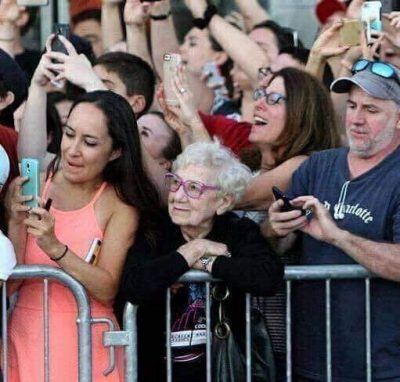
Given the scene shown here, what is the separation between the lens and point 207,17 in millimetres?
8578

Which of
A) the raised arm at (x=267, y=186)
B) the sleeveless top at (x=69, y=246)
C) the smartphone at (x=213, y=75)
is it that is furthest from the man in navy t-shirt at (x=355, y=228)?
the smartphone at (x=213, y=75)

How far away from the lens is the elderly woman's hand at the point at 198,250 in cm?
584

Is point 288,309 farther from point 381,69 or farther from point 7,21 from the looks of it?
point 7,21

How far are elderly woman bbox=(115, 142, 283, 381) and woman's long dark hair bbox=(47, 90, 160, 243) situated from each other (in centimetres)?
9

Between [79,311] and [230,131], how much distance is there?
2.05 metres

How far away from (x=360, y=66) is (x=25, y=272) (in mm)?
1722

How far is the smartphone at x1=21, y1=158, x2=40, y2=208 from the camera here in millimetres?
5723

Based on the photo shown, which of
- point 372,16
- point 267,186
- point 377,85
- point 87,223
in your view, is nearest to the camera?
point 87,223

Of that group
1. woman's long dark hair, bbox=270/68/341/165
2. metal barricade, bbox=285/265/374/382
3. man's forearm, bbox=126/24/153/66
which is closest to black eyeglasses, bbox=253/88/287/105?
woman's long dark hair, bbox=270/68/341/165

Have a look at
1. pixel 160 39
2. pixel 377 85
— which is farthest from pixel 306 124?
pixel 160 39

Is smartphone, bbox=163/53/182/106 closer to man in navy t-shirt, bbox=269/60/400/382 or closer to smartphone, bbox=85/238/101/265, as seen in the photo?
man in navy t-shirt, bbox=269/60/400/382

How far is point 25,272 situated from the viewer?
5.77 meters

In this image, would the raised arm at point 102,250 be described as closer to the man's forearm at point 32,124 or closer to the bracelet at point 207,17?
the man's forearm at point 32,124

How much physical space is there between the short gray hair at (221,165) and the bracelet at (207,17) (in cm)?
258
